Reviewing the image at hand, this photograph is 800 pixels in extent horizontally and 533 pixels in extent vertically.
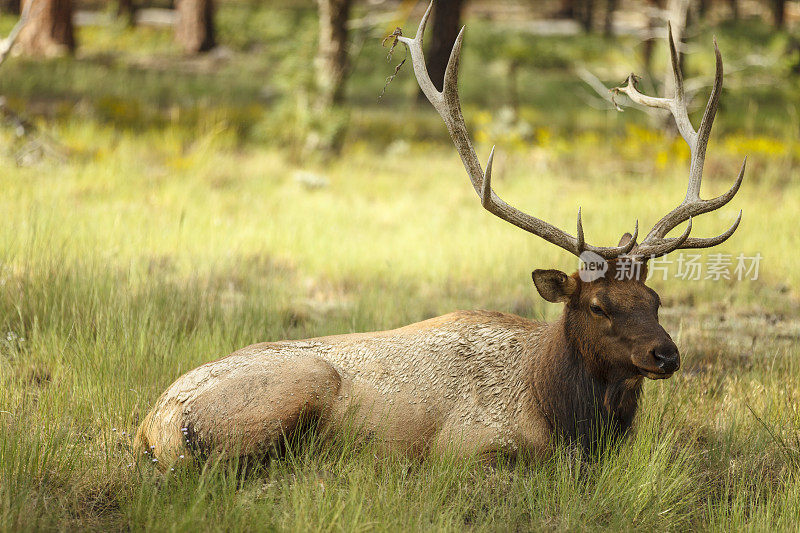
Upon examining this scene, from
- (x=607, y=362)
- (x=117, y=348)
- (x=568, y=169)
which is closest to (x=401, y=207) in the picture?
(x=568, y=169)

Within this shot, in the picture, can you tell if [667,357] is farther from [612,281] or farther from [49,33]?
[49,33]

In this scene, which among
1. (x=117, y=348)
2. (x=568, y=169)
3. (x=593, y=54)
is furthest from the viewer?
(x=593, y=54)

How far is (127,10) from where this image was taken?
28.4 metres

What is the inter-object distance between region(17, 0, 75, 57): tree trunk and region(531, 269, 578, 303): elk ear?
17.9 metres

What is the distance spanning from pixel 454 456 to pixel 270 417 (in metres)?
0.87

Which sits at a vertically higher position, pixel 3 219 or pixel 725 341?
pixel 3 219

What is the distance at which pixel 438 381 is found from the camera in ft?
13.8

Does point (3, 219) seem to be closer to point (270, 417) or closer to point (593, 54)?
point (270, 417)

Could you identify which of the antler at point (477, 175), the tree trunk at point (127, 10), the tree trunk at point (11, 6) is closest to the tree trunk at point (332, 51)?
the antler at point (477, 175)

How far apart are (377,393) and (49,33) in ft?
60.0

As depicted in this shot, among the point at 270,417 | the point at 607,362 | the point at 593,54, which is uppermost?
the point at 593,54

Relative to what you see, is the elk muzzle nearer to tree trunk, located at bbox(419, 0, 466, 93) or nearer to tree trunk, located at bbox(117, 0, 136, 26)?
tree trunk, located at bbox(419, 0, 466, 93)

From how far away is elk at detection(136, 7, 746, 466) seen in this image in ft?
12.4

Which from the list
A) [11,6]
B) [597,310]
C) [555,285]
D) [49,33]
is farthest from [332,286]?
[11,6]
